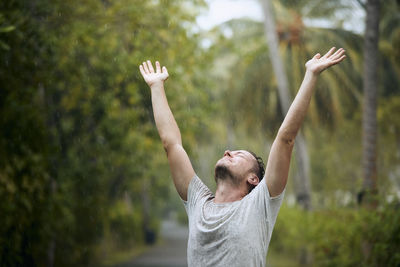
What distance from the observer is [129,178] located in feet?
67.1

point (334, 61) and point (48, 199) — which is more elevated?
point (334, 61)

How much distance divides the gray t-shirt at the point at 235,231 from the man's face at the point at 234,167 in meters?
0.16

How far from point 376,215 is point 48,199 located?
4705 mm

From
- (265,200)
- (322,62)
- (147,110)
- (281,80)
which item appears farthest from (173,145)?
(281,80)

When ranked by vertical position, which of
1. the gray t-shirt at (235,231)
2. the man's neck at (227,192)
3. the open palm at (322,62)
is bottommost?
the gray t-shirt at (235,231)

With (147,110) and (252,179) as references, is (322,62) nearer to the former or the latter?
(252,179)

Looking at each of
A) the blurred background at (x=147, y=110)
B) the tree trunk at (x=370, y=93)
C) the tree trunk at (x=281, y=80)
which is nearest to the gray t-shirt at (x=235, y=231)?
the blurred background at (x=147, y=110)

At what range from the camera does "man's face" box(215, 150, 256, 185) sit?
298 centimetres

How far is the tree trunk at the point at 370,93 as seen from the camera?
8750 millimetres

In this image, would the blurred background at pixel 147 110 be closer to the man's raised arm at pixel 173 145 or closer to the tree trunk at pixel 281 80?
the tree trunk at pixel 281 80

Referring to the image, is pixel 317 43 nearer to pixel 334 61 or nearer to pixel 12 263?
pixel 12 263

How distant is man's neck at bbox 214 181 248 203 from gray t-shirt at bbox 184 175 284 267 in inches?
2.4

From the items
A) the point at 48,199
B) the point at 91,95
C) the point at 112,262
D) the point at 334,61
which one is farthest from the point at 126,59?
the point at 334,61

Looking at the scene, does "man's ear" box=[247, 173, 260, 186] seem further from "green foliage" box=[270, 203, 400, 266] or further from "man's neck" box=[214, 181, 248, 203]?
"green foliage" box=[270, 203, 400, 266]
